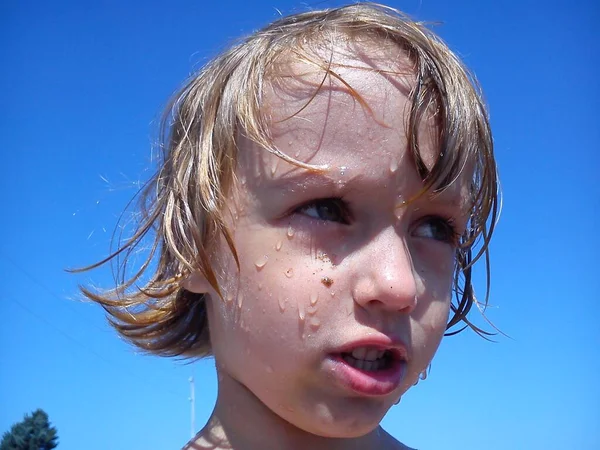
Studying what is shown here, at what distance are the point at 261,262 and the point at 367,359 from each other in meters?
0.29

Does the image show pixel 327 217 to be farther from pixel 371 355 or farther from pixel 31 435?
pixel 31 435

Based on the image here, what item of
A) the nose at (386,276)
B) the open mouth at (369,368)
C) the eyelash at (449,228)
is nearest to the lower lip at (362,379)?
the open mouth at (369,368)

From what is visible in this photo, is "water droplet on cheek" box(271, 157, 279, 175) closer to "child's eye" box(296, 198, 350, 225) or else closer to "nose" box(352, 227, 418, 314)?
"child's eye" box(296, 198, 350, 225)

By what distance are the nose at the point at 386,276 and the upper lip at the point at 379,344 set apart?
6cm

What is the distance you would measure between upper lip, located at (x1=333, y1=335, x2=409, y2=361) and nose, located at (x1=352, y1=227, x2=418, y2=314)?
2.3 inches

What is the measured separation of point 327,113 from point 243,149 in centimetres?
22

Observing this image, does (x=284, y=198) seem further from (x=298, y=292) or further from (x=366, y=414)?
(x=366, y=414)

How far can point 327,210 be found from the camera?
1318mm

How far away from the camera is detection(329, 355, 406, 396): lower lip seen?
1.24m

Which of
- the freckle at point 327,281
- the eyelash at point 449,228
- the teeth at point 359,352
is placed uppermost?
the eyelash at point 449,228

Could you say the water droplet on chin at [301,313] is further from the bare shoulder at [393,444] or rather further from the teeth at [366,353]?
the bare shoulder at [393,444]

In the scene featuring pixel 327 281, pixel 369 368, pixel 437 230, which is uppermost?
pixel 437 230

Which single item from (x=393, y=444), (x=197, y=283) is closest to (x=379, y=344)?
(x=197, y=283)

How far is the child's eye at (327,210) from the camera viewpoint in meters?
1.31
